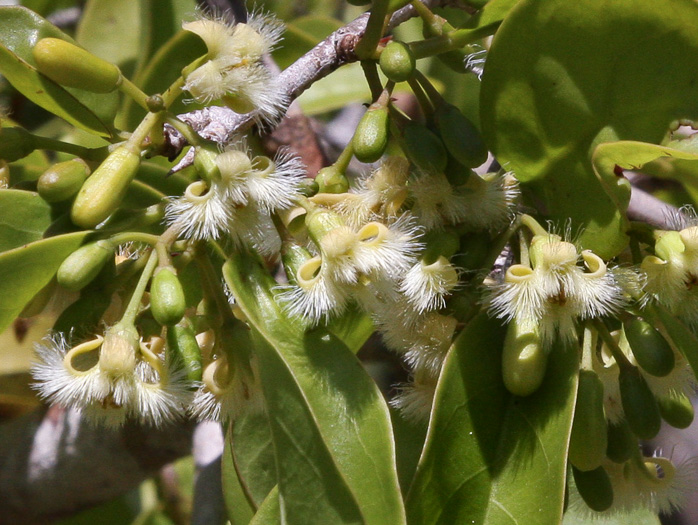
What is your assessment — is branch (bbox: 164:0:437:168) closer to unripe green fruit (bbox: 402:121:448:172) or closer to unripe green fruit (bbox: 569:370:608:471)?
unripe green fruit (bbox: 402:121:448:172)

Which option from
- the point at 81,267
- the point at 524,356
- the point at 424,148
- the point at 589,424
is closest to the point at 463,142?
the point at 424,148

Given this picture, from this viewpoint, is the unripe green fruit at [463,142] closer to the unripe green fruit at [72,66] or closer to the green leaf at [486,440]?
the green leaf at [486,440]

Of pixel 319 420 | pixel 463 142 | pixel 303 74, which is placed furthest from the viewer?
pixel 303 74

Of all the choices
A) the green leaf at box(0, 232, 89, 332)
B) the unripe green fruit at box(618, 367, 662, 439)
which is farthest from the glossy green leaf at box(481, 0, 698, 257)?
the green leaf at box(0, 232, 89, 332)

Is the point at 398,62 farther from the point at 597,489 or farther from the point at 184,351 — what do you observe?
the point at 597,489

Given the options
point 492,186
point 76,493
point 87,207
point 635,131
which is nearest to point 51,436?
point 76,493

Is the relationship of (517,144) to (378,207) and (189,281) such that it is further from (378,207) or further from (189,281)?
(189,281)
